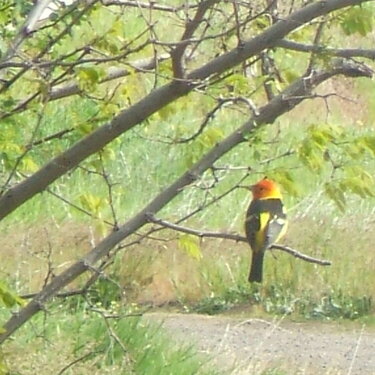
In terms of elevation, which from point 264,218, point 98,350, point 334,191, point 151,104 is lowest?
point 98,350

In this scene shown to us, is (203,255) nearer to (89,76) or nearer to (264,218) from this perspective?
(264,218)

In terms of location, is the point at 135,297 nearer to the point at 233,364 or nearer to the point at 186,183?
the point at 233,364

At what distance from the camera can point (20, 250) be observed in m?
7.05

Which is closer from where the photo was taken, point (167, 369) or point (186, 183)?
point (186, 183)

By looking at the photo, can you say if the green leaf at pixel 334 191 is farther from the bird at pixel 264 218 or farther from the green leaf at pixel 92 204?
the green leaf at pixel 92 204

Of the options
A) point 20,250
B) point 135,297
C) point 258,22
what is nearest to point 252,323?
point 135,297

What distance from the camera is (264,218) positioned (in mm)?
4035

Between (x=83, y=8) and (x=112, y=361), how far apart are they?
207 cm

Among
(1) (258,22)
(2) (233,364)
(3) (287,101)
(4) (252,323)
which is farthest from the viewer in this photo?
(4) (252,323)

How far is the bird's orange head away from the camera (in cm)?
383

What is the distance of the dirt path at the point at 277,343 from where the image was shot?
580cm

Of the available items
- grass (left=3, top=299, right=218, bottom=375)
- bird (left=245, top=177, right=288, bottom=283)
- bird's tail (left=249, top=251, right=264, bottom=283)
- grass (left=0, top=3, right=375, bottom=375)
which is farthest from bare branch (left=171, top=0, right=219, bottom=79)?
grass (left=0, top=3, right=375, bottom=375)

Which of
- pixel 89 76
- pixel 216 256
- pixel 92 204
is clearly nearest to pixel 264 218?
pixel 92 204

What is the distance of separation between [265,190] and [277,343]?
8.83 ft
